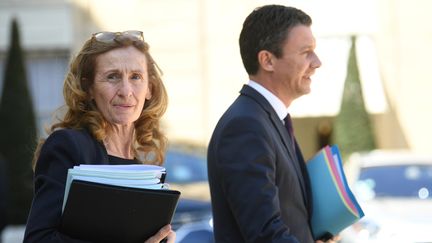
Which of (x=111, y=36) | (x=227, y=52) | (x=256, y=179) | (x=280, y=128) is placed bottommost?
(x=227, y=52)

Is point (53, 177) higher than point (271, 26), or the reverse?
point (271, 26)

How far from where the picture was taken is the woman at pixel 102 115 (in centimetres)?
262

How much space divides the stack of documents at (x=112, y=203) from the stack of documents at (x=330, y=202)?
0.76m

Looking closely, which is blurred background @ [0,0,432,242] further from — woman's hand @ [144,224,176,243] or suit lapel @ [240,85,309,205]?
woman's hand @ [144,224,176,243]

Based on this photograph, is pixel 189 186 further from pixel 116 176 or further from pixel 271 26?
pixel 116 176

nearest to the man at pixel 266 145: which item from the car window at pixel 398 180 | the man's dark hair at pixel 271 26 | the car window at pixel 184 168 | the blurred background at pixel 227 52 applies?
the man's dark hair at pixel 271 26

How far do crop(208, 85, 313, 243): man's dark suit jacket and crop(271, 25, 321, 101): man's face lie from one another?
103mm

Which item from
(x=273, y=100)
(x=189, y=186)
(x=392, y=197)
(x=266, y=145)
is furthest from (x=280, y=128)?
(x=189, y=186)

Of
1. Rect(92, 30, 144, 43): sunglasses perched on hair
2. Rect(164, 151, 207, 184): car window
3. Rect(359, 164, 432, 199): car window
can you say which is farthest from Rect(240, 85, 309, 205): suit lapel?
Rect(164, 151, 207, 184): car window

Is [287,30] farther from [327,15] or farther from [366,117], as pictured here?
[327,15]

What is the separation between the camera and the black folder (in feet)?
8.23

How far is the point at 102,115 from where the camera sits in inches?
114

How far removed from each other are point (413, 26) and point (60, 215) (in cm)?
1787

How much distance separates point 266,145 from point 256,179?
136mm
